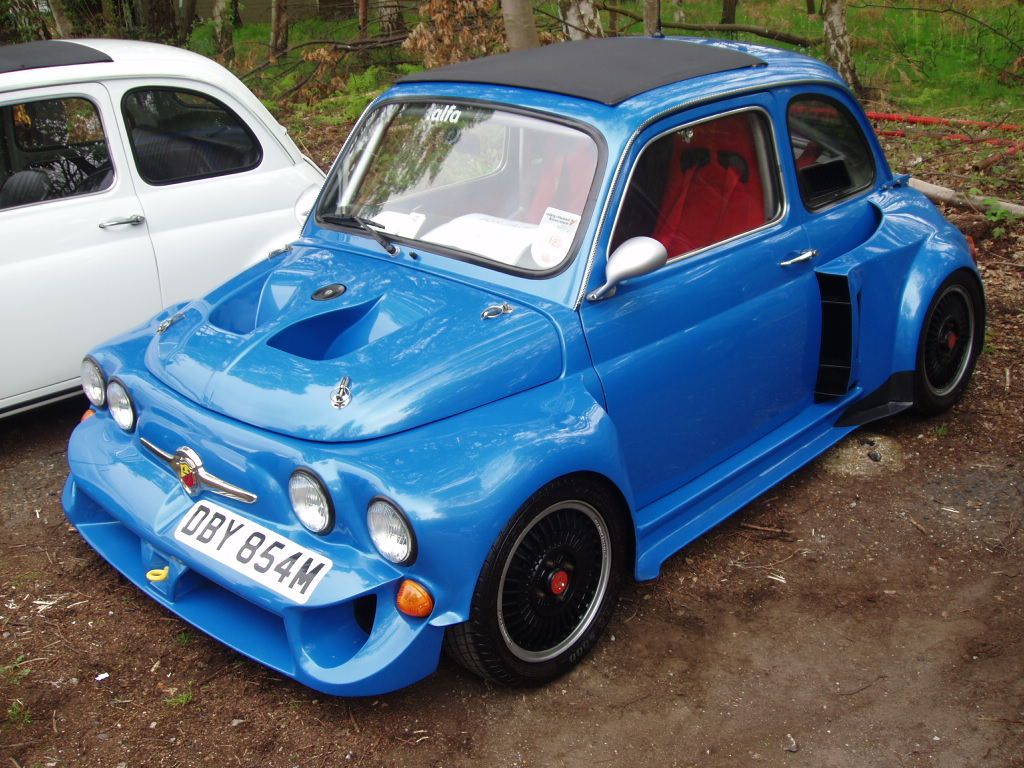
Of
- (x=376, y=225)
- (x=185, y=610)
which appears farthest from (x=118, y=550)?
(x=376, y=225)

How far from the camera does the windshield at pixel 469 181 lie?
3.62 m

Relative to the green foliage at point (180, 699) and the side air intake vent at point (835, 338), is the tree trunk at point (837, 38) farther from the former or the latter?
the green foliage at point (180, 699)

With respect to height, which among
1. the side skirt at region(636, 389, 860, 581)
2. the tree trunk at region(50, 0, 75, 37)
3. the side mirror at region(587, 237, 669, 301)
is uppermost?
Answer: the side mirror at region(587, 237, 669, 301)

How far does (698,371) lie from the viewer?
3.79 meters

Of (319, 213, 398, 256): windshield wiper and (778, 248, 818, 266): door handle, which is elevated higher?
(319, 213, 398, 256): windshield wiper

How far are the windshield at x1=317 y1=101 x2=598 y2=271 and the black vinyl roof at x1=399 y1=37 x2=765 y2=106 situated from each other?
0.15 metres

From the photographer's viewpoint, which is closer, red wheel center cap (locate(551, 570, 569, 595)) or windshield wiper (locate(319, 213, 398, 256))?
red wheel center cap (locate(551, 570, 569, 595))

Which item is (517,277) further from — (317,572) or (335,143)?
(335,143)

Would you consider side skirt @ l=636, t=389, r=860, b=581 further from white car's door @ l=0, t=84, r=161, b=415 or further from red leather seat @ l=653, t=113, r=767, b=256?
white car's door @ l=0, t=84, r=161, b=415

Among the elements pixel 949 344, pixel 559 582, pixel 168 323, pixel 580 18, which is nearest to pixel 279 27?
pixel 580 18

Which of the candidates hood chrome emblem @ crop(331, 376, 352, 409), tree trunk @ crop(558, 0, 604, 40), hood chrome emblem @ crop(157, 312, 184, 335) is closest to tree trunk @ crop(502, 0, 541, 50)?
tree trunk @ crop(558, 0, 604, 40)

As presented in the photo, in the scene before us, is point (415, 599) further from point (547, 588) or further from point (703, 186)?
point (703, 186)

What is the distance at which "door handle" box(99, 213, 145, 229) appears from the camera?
4.92 m

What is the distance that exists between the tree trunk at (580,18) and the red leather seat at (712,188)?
209 inches
